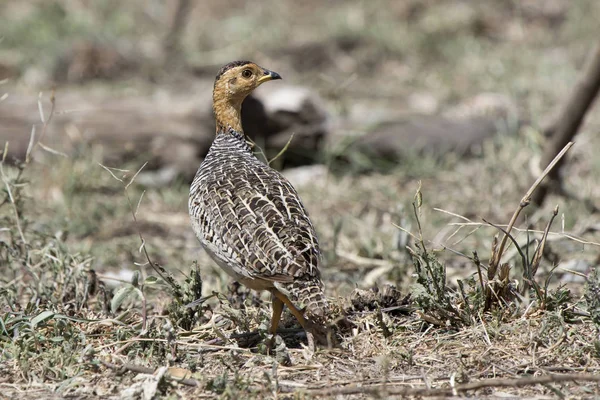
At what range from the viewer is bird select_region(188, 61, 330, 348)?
3.92m

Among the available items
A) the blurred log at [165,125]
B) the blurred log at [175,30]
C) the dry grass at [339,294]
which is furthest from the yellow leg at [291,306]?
the blurred log at [175,30]

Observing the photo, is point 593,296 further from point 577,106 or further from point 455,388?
point 577,106

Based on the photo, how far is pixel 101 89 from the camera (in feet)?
36.4

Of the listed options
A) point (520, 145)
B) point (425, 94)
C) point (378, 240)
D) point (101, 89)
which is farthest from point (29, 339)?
point (425, 94)

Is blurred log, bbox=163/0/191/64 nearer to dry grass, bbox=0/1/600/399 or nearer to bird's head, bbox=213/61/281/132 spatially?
dry grass, bbox=0/1/600/399

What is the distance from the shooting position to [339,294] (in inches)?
208

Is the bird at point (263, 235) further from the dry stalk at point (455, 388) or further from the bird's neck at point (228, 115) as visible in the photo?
the bird's neck at point (228, 115)

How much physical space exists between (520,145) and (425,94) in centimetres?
321

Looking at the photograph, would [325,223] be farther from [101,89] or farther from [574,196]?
[101,89]

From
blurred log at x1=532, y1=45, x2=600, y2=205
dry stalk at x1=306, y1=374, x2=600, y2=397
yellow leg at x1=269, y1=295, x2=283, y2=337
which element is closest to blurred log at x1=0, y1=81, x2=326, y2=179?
blurred log at x1=532, y1=45, x2=600, y2=205

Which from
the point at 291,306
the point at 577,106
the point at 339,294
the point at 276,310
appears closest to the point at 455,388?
the point at 291,306

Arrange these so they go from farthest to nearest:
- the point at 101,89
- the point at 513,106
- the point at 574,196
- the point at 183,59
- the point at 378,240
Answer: the point at 183,59, the point at 101,89, the point at 513,106, the point at 574,196, the point at 378,240

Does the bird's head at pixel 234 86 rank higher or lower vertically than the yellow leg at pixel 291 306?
higher

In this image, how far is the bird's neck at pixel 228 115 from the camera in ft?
18.2
